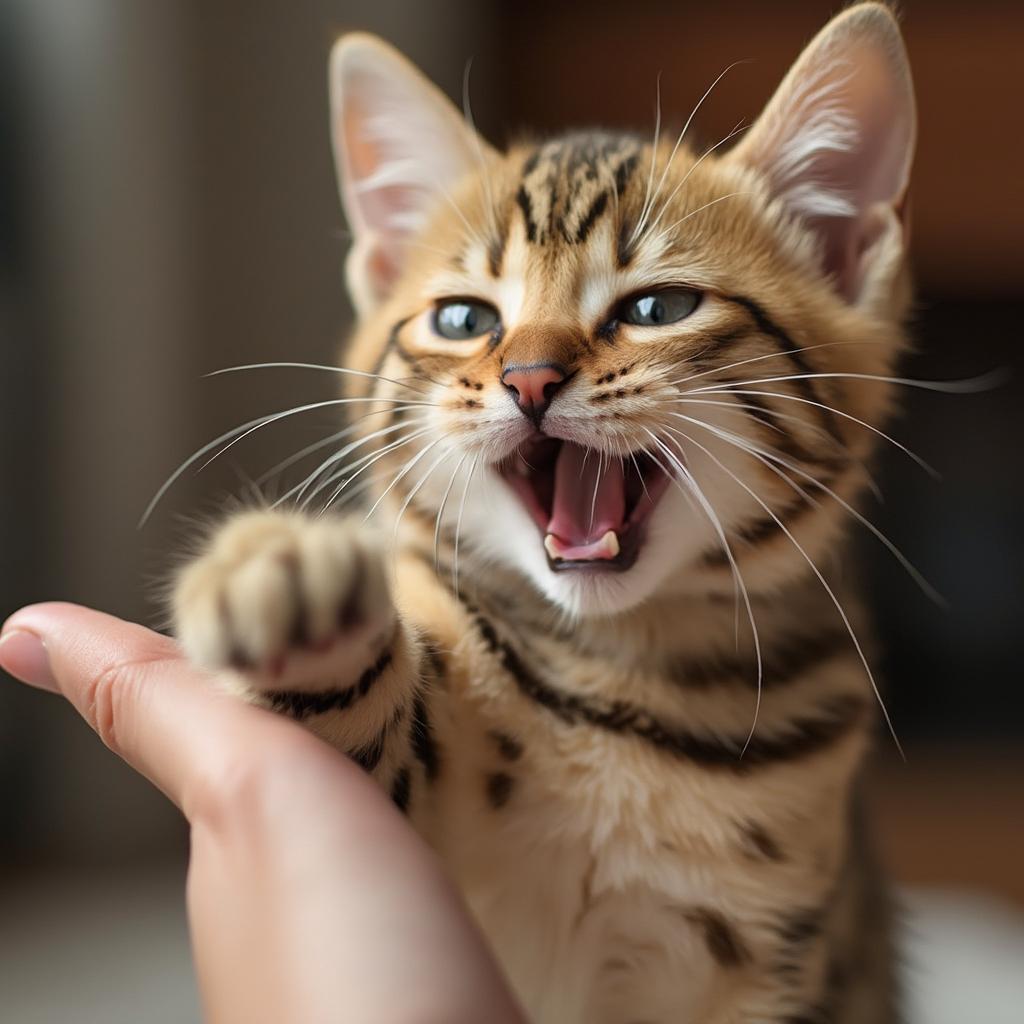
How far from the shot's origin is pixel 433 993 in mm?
403

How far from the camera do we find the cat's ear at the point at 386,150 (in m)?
0.77

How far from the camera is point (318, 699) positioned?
0.50 m

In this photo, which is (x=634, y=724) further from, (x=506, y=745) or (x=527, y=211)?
(x=527, y=211)

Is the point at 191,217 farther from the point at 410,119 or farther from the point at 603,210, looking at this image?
the point at 603,210

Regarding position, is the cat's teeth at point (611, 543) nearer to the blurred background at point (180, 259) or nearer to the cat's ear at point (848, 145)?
the cat's ear at point (848, 145)

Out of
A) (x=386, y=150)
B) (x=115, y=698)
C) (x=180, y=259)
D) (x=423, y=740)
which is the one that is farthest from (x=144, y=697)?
(x=180, y=259)

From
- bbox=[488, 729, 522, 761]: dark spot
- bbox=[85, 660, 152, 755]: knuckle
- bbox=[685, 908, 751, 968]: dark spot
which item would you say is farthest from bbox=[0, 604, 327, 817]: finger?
bbox=[685, 908, 751, 968]: dark spot

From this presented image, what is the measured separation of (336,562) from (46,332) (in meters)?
1.19

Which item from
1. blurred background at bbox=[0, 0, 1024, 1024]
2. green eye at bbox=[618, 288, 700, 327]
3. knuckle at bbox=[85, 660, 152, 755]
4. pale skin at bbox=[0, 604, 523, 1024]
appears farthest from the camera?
blurred background at bbox=[0, 0, 1024, 1024]

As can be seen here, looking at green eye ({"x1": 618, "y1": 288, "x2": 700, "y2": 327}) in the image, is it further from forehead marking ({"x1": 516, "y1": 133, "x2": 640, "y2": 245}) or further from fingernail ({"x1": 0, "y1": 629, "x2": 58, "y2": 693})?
fingernail ({"x1": 0, "y1": 629, "x2": 58, "y2": 693})

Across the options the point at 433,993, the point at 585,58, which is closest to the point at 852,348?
the point at 433,993

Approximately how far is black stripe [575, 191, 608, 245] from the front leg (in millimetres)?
286

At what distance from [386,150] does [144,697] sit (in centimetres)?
46

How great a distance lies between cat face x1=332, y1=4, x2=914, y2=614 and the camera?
Answer: 62 centimetres
